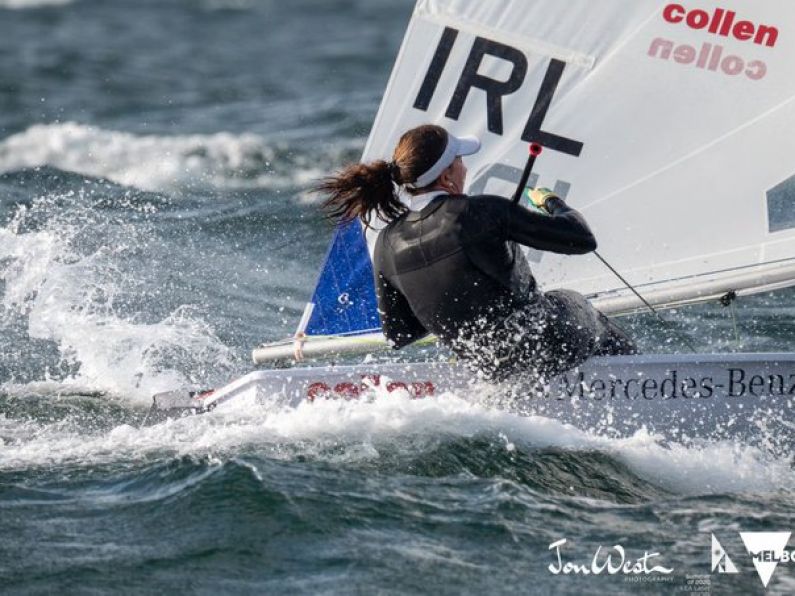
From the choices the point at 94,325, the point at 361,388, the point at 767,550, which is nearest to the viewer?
the point at 767,550

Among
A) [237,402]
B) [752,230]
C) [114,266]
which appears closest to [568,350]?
[752,230]

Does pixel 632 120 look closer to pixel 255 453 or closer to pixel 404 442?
pixel 404 442

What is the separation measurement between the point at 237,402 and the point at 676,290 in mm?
1516

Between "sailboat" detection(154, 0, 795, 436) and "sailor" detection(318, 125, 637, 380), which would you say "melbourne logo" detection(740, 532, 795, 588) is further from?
"sailor" detection(318, 125, 637, 380)

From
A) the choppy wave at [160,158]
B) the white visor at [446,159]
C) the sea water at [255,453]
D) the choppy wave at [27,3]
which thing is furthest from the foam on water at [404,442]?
the choppy wave at [27,3]

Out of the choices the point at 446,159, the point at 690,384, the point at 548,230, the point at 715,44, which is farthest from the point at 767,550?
the point at 715,44

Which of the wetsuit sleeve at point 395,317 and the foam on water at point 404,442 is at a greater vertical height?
the wetsuit sleeve at point 395,317

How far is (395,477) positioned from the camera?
13.6 ft

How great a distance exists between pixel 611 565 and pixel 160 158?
662 cm

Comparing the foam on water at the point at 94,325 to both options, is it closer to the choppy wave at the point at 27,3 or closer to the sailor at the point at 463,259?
the sailor at the point at 463,259

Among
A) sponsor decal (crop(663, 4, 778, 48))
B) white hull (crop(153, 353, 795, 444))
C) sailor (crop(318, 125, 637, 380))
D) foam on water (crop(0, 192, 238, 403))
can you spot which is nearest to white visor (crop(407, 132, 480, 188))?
sailor (crop(318, 125, 637, 380))

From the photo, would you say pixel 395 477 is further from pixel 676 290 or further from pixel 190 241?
pixel 190 241

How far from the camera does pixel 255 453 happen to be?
14.0 feet

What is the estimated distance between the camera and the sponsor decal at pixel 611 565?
3.62m
